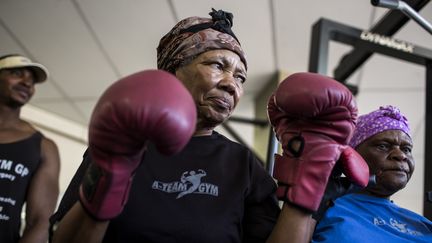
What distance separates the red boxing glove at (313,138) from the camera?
2.26ft

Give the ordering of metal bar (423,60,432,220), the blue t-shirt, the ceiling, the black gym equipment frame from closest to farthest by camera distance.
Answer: the blue t-shirt < metal bar (423,60,432,220) < the black gym equipment frame < the ceiling

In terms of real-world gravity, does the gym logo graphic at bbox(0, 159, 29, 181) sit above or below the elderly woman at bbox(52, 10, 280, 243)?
below

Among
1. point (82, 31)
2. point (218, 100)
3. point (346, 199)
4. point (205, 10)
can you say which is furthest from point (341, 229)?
point (82, 31)

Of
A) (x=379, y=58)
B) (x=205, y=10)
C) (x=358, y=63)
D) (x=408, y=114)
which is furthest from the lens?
(x=408, y=114)

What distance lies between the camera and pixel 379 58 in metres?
2.59

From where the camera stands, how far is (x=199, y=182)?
79cm

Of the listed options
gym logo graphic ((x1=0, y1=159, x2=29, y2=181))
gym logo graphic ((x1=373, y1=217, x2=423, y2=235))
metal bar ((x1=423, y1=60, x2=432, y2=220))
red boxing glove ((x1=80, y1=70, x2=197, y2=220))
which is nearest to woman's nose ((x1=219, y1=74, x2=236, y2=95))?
red boxing glove ((x1=80, y1=70, x2=197, y2=220))

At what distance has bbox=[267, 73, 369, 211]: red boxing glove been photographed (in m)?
0.69

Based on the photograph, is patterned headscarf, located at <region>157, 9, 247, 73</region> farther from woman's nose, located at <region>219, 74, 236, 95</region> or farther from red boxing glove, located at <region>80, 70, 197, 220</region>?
red boxing glove, located at <region>80, 70, 197, 220</region>

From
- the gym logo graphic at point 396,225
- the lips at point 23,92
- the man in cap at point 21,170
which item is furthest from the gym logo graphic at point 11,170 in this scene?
the gym logo graphic at point 396,225

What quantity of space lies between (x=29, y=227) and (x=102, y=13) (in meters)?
A: 1.40

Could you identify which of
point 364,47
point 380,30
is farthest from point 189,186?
point 380,30

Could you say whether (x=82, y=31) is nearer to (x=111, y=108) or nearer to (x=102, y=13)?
(x=102, y=13)

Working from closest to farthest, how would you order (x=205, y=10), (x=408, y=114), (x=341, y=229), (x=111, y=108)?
(x=111, y=108)
(x=341, y=229)
(x=205, y=10)
(x=408, y=114)
